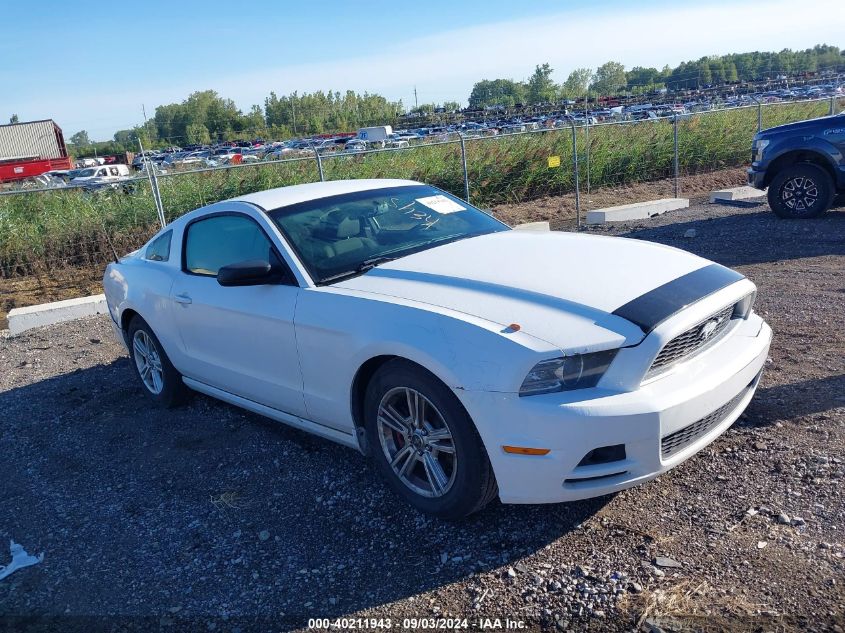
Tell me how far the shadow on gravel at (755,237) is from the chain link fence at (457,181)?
8.75 ft

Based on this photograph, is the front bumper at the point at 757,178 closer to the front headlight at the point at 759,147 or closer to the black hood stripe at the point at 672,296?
the front headlight at the point at 759,147

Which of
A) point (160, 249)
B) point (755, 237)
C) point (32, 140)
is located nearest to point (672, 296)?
point (160, 249)

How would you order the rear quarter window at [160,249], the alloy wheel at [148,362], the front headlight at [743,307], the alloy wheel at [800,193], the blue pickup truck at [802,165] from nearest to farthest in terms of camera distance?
the front headlight at [743,307] → the rear quarter window at [160,249] → the alloy wheel at [148,362] → the blue pickup truck at [802,165] → the alloy wheel at [800,193]

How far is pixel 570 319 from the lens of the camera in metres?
3.24

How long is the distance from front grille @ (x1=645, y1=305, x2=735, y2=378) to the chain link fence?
8596mm

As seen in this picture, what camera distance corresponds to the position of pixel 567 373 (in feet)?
10.2

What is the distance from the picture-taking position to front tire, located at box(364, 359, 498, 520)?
3.27 meters

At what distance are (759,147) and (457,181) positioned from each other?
245 inches

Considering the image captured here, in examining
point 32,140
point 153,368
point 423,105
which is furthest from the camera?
point 423,105

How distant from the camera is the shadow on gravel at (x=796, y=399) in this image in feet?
14.3

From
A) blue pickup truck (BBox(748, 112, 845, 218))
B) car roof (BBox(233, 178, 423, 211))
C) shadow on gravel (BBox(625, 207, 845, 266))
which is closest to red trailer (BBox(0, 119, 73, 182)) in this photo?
shadow on gravel (BBox(625, 207, 845, 266))

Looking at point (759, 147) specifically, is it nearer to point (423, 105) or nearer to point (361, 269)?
point (361, 269)

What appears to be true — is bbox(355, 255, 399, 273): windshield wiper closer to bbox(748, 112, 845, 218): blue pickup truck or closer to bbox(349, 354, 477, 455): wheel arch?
bbox(349, 354, 477, 455): wheel arch

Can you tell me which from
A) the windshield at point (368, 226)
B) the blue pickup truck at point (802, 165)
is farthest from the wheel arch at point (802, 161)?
the windshield at point (368, 226)
